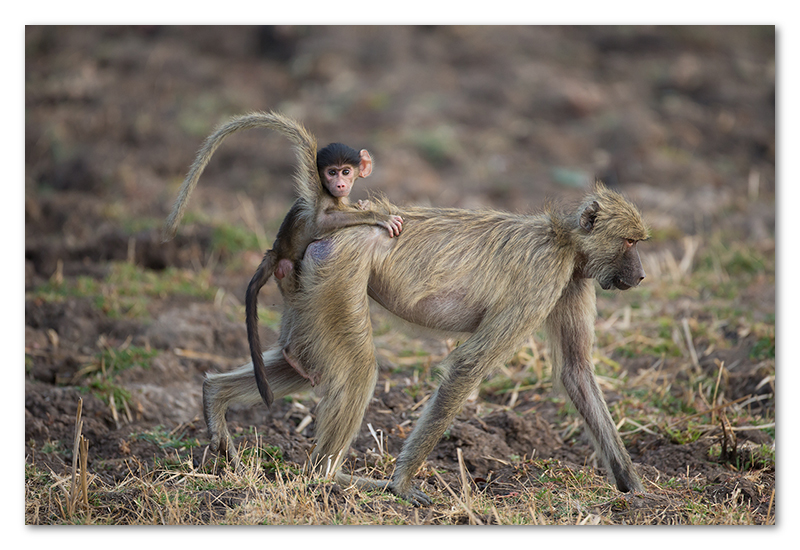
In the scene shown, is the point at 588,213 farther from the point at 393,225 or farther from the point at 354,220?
the point at 354,220

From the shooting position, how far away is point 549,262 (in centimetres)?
374

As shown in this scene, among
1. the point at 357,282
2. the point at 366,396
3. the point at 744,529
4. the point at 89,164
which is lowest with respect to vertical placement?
the point at 744,529

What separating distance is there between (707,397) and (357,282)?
2.60 meters

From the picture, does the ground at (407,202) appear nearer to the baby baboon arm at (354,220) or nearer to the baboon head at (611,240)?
the baby baboon arm at (354,220)

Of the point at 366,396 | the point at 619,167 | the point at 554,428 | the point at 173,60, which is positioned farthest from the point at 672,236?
the point at 173,60

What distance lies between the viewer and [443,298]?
3.78 metres

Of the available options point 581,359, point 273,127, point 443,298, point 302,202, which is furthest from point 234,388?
point 581,359

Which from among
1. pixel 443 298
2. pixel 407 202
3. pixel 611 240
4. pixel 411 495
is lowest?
pixel 411 495

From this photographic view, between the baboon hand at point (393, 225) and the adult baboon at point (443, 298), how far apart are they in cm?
4

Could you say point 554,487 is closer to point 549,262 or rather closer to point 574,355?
point 574,355

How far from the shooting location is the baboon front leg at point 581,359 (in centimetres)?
397

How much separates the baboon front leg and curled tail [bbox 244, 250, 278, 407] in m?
1.43

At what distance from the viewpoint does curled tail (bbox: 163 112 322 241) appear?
11.7 feet

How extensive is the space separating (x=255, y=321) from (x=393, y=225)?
2.56 ft
